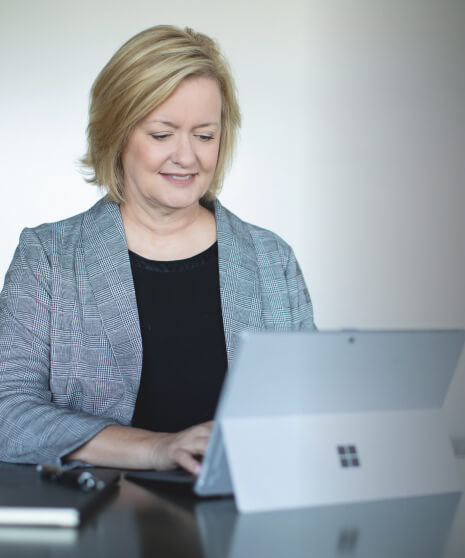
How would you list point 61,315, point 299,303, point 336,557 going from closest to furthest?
point 336,557 → point 61,315 → point 299,303

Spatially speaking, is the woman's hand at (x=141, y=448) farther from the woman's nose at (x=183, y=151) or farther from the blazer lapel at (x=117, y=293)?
the woman's nose at (x=183, y=151)

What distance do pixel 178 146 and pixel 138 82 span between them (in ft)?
0.50

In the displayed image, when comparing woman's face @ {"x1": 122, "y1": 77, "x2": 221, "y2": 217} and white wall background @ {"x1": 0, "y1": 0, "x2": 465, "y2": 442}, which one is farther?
white wall background @ {"x1": 0, "y1": 0, "x2": 465, "y2": 442}

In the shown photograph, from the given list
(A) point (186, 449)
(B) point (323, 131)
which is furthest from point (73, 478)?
(B) point (323, 131)

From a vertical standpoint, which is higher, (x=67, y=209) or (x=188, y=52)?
(x=188, y=52)

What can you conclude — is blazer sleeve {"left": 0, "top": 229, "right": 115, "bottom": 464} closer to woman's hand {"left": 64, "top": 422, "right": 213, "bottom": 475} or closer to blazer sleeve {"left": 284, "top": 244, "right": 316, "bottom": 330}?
woman's hand {"left": 64, "top": 422, "right": 213, "bottom": 475}

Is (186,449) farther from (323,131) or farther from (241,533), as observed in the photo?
(323,131)

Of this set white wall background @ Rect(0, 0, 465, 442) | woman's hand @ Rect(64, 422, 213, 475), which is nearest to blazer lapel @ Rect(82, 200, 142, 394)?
woman's hand @ Rect(64, 422, 213, 475)

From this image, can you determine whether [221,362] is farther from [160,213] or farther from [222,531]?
[222,531]

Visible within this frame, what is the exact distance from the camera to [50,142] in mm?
3215

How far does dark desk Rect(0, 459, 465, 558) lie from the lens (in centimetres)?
76

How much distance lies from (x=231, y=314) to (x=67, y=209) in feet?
5.81

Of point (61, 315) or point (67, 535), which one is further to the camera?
point (61, 315)

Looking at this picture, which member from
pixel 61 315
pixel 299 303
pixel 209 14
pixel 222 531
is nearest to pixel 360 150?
pixel 209 14
